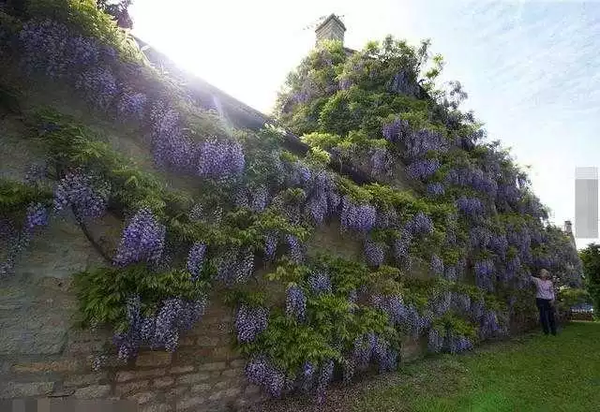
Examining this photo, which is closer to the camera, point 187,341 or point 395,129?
point 187,341

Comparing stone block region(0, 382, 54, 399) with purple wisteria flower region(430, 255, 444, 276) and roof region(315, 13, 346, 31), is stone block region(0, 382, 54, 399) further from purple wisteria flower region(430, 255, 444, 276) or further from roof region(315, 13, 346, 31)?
roof region(315, 13, 346, 31)

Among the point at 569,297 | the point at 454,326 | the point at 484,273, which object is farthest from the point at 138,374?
the point at 569,297

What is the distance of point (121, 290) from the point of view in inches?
121

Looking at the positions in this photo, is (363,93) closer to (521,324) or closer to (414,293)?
(414,293)

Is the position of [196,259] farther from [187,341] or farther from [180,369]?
[180,369]

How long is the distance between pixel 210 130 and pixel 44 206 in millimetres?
1666

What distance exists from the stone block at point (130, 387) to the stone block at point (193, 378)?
0.97ft

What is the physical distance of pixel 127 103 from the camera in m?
3.51

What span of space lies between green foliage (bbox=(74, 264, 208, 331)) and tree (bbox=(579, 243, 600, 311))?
19.0m

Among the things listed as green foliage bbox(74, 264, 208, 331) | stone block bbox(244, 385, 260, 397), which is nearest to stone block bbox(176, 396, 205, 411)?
stone block bbox(244, 385, 260, 397)

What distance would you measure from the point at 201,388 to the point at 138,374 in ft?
2.03

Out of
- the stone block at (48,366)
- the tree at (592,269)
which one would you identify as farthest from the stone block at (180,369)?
the tree at (592,269)

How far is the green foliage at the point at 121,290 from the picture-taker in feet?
9.59

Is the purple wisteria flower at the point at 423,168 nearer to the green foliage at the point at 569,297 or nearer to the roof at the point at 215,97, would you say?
the roof at the point at 215,97
